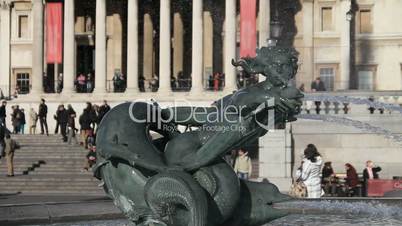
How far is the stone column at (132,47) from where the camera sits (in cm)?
5272

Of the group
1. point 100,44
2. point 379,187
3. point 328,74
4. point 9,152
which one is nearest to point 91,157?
point 379,187

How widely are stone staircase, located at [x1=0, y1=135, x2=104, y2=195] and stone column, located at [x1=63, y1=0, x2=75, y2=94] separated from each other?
11406mm

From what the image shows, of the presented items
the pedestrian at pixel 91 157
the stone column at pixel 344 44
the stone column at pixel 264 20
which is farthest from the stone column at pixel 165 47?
the pedestrian at pixel 91 157

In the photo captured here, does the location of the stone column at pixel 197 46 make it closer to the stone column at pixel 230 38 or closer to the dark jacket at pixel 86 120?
the stone column at pixel 230 38

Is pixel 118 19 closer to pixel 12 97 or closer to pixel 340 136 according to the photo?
pixel 12 97

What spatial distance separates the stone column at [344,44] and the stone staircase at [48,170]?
19293 millimetres

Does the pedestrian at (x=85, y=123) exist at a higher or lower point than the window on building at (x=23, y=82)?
lower

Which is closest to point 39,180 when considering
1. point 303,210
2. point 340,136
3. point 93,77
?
point 340,136

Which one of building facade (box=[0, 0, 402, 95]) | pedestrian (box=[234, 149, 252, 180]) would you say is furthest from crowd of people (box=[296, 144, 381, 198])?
building facade (box=[0, 0, 402, 95])

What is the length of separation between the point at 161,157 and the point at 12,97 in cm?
4545

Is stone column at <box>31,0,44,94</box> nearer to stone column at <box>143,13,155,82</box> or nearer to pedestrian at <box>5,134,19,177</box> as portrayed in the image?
stone column at <box>143,13,155,82</box>

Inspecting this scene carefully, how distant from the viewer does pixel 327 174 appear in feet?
82.0

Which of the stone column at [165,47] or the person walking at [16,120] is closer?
the person walking at [16,120]

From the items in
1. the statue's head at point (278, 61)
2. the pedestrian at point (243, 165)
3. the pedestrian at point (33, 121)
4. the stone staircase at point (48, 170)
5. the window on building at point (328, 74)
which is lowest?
the stone staircase at point (48, 170)
